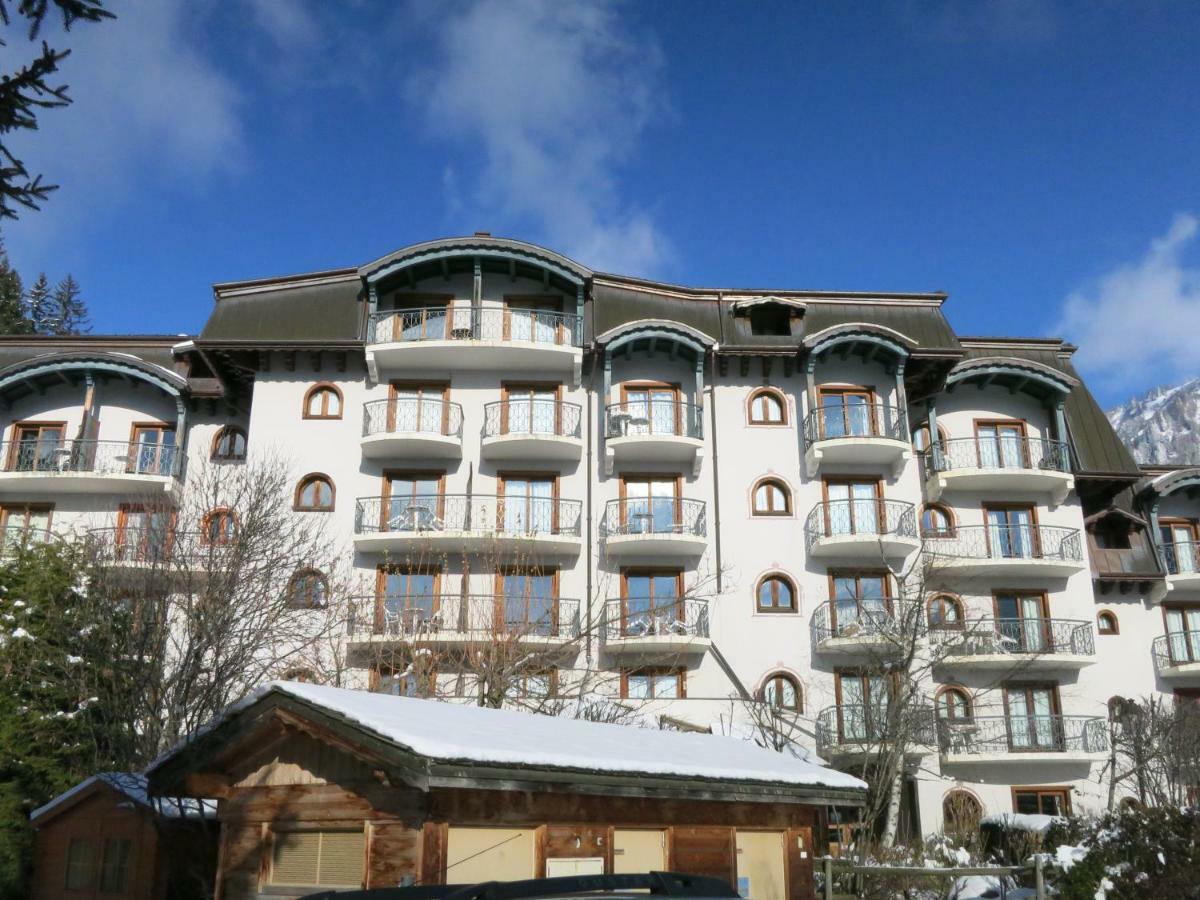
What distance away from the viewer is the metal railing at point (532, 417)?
97.4 feet

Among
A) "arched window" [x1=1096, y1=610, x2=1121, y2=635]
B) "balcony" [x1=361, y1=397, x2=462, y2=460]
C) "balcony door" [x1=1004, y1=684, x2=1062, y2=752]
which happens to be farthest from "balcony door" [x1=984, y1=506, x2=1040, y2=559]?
"balcony" [x1=361, y1=397, x2=462, y2=460]

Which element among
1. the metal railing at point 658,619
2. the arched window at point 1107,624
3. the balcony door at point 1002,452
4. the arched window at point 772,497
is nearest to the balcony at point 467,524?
the metal railing at point 658,619

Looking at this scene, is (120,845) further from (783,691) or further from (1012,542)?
(1012,542)

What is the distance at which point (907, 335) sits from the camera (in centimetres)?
3155

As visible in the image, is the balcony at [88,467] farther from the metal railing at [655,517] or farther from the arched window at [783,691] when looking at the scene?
the arched window at [783,691]

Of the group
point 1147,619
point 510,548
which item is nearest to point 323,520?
point 510,548

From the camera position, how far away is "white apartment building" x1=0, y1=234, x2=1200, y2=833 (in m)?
28.2

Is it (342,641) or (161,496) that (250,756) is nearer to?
(342,641)

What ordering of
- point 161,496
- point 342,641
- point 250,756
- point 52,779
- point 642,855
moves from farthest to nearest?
point 161,496 → point 342,641 → point 52,779 → point 642,855 → point 250,756

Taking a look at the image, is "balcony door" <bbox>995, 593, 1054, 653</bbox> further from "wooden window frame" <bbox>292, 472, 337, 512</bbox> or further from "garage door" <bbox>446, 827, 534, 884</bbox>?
"garage door" <bbox>446, 827, 534, 884</bbox>

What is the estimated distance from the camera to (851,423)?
30.1 m

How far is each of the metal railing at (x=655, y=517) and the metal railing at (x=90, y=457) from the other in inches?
452

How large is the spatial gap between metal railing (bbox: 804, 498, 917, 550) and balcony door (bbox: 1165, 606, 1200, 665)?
28.1 feet

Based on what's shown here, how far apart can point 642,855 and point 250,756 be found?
4.15m
